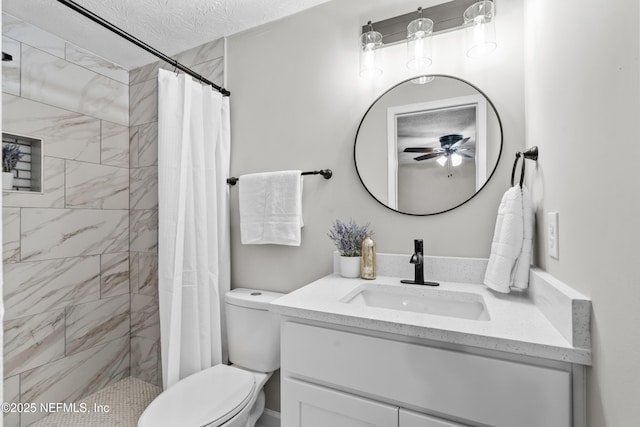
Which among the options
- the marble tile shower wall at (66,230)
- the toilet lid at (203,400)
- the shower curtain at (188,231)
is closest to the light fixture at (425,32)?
the shower curtain at (188,231)

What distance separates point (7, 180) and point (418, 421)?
217cm

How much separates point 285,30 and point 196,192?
100 cm

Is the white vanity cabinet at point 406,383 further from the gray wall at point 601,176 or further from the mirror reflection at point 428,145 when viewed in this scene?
the mirror reflection at point 428,145

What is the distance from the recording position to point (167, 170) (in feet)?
→ 5.08

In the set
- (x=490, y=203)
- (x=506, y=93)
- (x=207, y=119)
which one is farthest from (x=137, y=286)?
(x=506, y=93)

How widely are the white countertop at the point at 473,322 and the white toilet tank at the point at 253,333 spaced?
43cm

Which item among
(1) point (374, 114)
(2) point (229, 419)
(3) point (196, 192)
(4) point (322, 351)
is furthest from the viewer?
(3) point (196, 192)

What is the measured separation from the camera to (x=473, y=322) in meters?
0.91

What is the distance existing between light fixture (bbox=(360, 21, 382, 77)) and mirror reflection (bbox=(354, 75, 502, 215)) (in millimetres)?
134

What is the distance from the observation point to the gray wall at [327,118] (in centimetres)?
132

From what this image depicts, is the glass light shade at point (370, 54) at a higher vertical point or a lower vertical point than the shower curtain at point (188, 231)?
higher

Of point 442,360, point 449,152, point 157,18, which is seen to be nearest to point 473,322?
point 442,360

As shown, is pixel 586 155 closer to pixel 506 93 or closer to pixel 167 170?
pixel 506 93

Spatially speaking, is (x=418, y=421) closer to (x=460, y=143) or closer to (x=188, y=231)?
(x=460, y=143)
